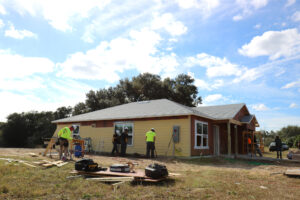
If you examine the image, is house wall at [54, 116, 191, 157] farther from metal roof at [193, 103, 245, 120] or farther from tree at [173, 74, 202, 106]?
tree at [173, 74, 202, 106]

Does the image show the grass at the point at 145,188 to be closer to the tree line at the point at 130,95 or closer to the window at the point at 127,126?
the window at the point at 127,126

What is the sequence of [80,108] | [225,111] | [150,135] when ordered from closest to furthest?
[150,135] → [225,111] → [80,108]

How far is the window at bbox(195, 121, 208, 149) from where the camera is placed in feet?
47.3

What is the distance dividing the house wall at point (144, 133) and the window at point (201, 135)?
99cm

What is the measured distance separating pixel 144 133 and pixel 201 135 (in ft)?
11.9

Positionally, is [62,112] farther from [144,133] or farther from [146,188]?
[146,188]

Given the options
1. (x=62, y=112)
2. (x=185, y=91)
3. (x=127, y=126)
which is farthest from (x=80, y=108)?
(x=127, y=126)

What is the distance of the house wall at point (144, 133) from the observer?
13.7 meters

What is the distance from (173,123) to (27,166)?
26.9 ft

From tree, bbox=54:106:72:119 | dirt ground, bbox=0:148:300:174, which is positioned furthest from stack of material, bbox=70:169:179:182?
tree, bbox=54:106:72:119

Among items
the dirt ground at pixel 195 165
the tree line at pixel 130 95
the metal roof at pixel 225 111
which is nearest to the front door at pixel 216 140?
the metal roof at pixel 225 111

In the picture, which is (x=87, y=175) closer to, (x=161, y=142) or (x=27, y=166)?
(x=27, y=166)

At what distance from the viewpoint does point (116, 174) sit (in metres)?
6.81

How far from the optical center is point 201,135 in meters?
14.9
